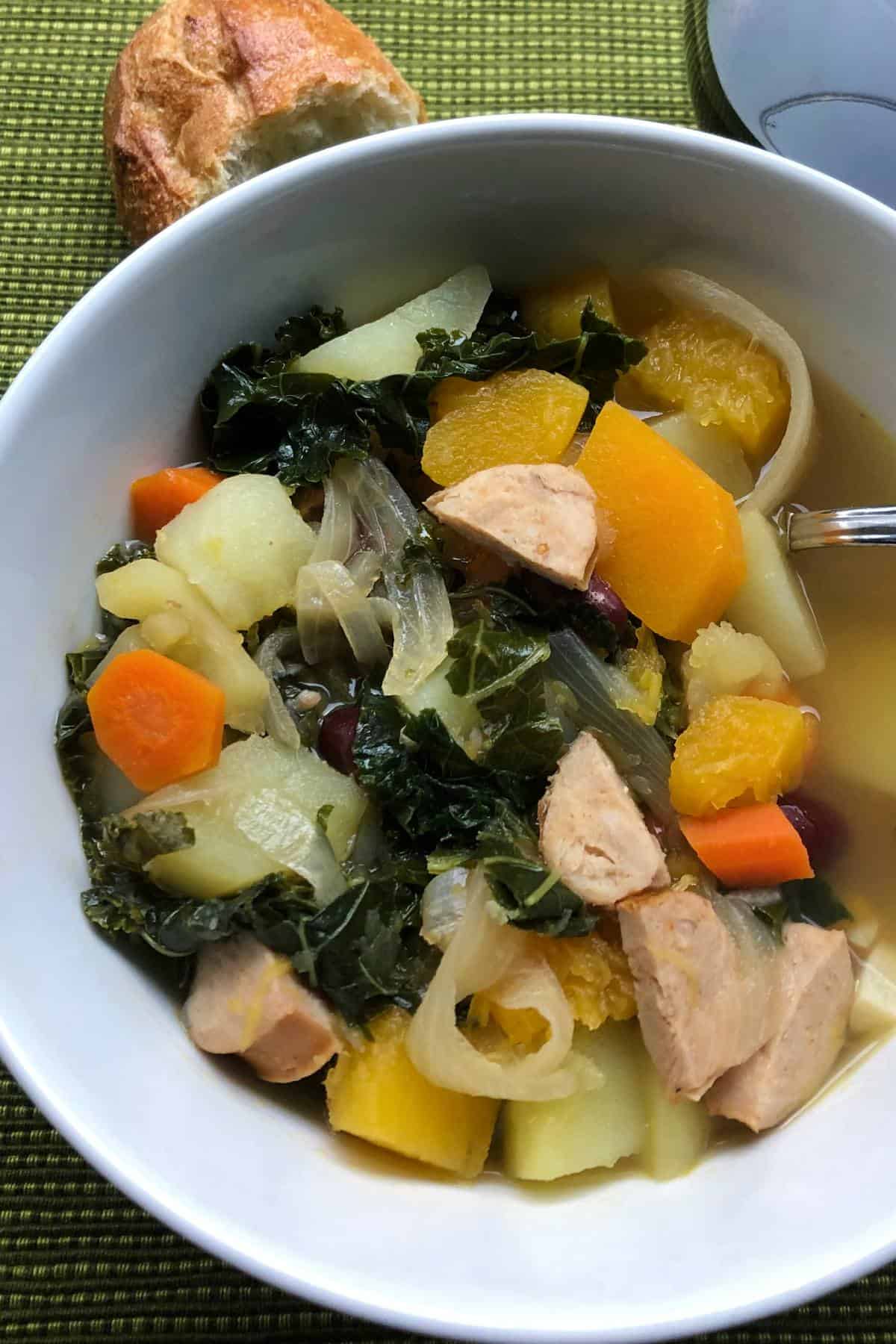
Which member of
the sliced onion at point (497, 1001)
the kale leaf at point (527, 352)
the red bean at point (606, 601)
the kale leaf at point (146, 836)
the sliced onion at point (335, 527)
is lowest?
the sliced onion at point (497, 1001)

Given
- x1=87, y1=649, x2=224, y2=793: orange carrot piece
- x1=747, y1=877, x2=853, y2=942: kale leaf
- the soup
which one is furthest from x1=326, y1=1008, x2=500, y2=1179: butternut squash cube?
x1=747, y1=877, x2=853, y2=942: kale leaf

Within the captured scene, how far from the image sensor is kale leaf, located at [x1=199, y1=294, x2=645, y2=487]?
2039mm

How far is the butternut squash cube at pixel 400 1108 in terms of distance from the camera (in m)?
1.77

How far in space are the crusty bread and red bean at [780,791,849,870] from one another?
1.72m

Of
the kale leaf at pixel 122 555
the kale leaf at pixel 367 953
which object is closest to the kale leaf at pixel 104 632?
the kale leaf at pixel 122 555

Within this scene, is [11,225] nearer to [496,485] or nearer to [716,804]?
[496,485]

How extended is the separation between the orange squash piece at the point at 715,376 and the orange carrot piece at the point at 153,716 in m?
1.12

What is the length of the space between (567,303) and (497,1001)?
1371mm

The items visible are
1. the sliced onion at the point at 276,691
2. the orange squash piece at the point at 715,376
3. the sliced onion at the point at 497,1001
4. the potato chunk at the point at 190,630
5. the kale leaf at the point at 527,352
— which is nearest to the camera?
the sliced onion at the point at 497,1001

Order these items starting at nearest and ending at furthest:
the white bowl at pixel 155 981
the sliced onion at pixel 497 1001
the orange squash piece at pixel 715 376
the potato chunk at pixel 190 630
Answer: the white bowl at pixel 155 981 → the sliced onion at pixel 497 1001 → the potato chunk at pixel 190 630 → the orange squash piece at pixel 715 376

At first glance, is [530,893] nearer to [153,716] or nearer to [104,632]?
[153,716]

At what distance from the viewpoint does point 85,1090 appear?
5.21ft

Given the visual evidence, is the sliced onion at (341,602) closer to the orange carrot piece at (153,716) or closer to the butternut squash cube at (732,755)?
the orange carrot piece at (153,716)

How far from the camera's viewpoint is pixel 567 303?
2.17 meters
